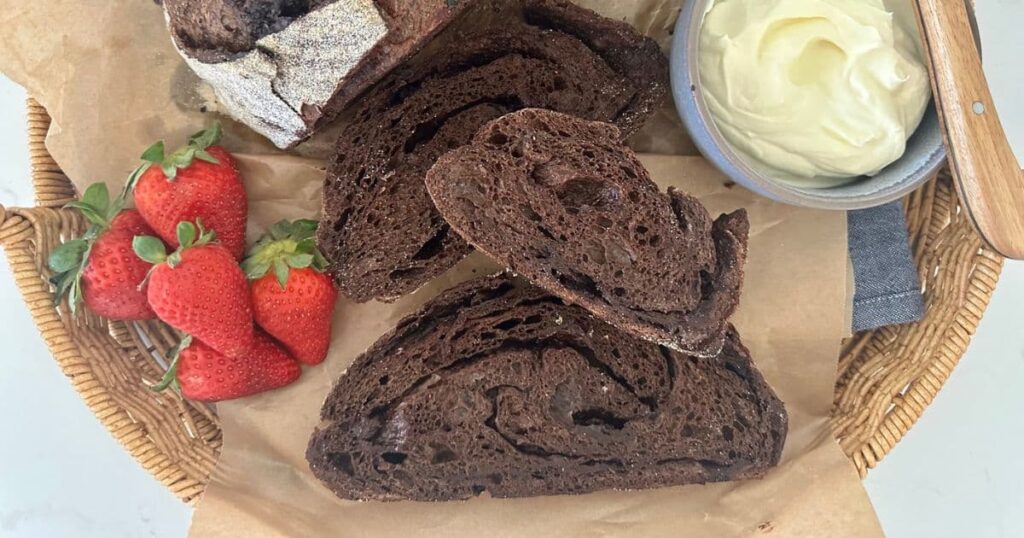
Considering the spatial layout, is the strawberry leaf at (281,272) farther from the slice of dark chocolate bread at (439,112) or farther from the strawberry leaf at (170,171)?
the strawberry leaf at (170,171)

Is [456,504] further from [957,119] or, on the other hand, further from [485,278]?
[957,119]

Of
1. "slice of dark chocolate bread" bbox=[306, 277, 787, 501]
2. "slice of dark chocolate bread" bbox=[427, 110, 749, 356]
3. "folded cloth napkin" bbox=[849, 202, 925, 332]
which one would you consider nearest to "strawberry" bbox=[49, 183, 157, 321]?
"slice of dark chocolate bread" bbox=[306, 277, 787, 501]

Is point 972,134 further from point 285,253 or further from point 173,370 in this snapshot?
point 173,370

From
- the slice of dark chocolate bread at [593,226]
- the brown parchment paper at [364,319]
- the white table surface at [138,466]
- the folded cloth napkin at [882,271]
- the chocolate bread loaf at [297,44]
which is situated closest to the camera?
the chocolate bread loaf at [297,44]

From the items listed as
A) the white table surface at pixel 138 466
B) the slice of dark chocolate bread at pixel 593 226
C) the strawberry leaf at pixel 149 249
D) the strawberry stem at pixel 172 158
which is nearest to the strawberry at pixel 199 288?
the strawberry leaf at pixel 149 249

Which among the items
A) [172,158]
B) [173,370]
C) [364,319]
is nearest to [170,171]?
[172,158]

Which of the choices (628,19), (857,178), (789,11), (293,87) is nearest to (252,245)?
(293,87)
